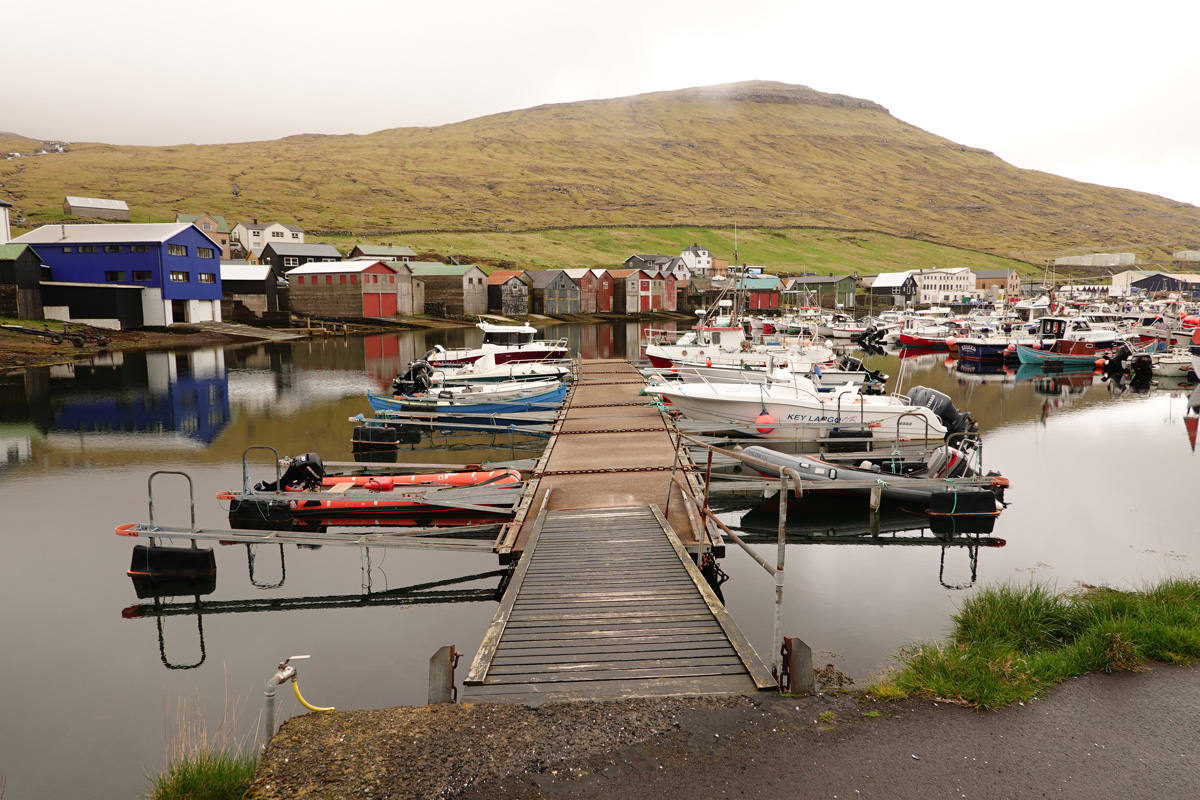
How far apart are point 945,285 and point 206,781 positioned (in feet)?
478

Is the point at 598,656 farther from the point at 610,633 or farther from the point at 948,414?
the point at 948,414

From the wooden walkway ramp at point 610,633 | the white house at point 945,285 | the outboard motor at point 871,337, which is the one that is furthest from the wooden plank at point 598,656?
the white house at point 945,285

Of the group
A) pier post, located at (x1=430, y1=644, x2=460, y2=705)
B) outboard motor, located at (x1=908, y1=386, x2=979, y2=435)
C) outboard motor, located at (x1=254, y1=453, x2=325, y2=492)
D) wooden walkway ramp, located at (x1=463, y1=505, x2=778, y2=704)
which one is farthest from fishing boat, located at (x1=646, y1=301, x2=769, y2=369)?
pier post, located at (x1=430, y1=644, x2=460, y2=705)

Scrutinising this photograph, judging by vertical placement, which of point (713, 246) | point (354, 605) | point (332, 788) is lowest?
point (354, 605)

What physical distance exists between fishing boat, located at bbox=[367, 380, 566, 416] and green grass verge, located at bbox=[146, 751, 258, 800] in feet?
68.6

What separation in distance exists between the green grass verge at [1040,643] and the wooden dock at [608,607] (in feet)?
6.60

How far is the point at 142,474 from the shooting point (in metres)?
22.0

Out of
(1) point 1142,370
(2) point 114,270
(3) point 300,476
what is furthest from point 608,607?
(2) point 114,270

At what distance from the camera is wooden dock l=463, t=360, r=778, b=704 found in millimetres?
7684

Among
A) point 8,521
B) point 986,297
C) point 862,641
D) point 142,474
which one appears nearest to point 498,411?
point 142,474

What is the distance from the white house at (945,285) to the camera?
13038cm

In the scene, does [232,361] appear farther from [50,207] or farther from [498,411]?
[50,207]

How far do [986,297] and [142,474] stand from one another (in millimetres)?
137227

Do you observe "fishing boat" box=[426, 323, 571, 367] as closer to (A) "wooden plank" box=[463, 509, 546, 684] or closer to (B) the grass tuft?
(A) "wooden plank" box=[463, 509, 546, 684]
